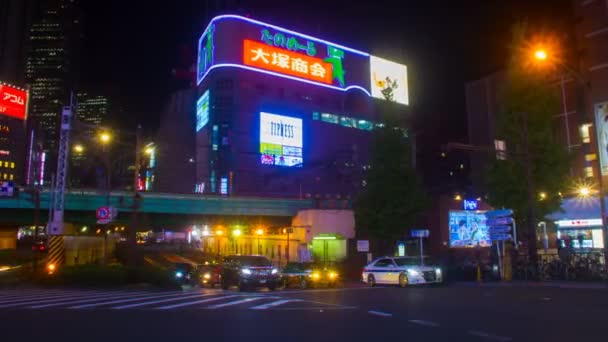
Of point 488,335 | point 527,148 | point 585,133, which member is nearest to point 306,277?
point 527,148

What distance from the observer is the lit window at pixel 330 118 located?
95188 millimetres

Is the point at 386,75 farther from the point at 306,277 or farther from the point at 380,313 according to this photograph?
the point at 380,313

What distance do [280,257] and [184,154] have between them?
5958 centimetres

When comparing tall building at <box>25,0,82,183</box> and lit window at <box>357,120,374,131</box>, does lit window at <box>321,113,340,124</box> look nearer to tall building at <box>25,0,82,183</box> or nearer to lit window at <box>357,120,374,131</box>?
lit window at <box>357,120,374,131</box>

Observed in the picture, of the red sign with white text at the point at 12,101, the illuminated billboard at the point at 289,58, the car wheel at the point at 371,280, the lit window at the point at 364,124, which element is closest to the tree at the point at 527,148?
the car wheel at the point at 371,280

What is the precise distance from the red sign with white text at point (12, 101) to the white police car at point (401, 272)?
3108 centimetres

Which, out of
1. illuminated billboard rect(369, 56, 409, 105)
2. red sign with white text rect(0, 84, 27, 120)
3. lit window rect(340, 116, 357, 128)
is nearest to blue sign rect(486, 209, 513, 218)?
red sign with white text rect(0, 84, 27, 120)

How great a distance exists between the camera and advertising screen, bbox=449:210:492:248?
46438mm

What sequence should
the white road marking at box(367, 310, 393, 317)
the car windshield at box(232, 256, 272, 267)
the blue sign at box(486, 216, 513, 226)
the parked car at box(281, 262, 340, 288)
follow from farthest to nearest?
1. the parked car at box(281, 262, 340, 288)
2. the blue sign at box(486, 216, 513, 226)
3. the car windshield at box(232, 256, 272, 267)
4. the white road marking at box(367, 310, 393, 317)

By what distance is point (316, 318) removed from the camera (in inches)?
506

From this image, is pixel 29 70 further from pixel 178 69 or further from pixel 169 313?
pixel 169 313

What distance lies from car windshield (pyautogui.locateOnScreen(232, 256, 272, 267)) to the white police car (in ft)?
18.4

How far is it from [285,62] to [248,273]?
66372 millimetres

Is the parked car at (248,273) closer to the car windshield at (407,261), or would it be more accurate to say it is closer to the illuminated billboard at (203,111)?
the car windshield at (407,261)
